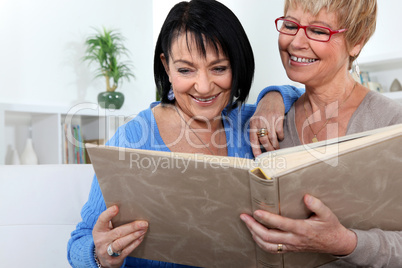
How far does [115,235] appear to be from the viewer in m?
1.01

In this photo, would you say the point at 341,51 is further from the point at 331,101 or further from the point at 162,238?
the point at 162,238

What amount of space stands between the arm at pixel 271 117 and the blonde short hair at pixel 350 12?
29cm

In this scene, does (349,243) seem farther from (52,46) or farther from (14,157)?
(52,46)

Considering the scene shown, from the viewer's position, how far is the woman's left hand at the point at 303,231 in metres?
0.86

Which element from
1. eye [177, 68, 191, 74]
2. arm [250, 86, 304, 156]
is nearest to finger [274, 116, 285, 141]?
arm [250, 86, 304, 156]

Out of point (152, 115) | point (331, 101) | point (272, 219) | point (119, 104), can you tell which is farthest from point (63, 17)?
point (272, 219)

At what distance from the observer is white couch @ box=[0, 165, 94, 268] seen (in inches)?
55.3

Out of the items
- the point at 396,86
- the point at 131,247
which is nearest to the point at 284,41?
the point at 131,247

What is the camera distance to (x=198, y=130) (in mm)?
1466

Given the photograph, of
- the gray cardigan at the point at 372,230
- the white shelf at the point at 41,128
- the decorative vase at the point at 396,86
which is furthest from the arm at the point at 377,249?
the decorative vase at the point at 396,86

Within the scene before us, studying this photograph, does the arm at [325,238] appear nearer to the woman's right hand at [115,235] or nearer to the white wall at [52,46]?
the woman's right hand at [115,235]

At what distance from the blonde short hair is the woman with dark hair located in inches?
8.5

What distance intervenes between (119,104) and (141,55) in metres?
0.95

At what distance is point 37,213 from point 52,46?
8.36 feet
